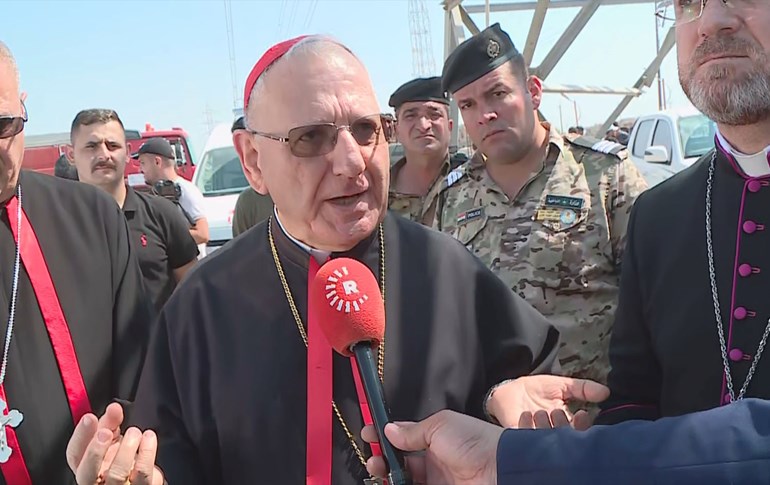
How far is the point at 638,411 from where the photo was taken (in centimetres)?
192

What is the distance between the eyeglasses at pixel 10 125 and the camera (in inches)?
79.7

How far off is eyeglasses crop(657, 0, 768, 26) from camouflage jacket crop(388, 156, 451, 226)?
2325mm

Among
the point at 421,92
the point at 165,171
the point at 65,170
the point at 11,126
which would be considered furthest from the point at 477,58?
the point at 65,170

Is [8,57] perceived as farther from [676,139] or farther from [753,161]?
[676,139]

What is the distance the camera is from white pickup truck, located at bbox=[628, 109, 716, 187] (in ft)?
30.2

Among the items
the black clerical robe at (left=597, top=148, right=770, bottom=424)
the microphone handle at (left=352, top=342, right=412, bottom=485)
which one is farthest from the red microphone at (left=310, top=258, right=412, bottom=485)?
the black clerical robe at (left=597, top=148, right=770, bottom=424)

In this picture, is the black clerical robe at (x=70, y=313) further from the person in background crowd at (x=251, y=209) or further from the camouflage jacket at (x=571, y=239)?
the person in background crowd at (x=251, y=209)

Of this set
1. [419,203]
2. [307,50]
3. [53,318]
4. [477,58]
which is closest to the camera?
[307,50]

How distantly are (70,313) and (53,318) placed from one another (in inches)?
2.0

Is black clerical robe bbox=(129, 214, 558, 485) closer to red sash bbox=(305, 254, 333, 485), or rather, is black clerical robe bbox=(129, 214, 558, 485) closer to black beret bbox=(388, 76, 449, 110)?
red sash bbox=(305, 254, 333, 485)

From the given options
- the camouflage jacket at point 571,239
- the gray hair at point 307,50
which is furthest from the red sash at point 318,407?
the camouflage jacket at point 571,239

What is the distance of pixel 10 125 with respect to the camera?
2.05 meters

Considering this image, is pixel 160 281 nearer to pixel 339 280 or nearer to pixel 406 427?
pixel 339 280

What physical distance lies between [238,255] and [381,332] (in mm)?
742
